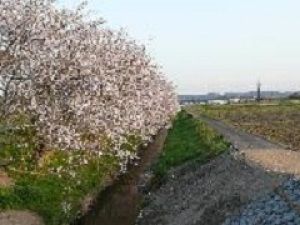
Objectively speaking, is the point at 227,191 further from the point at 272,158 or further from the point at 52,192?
the point at 52,192

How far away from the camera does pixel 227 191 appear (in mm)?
30406

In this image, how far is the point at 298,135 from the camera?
215 ft

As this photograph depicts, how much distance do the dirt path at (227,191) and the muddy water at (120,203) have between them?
889 mm

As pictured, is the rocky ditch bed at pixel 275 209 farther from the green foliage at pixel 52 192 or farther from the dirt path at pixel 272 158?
the green foliage at pixel 52 192

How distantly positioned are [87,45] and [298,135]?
151 ft

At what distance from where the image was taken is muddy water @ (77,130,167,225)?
109 ft

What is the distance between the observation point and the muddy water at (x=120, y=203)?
33.4 m

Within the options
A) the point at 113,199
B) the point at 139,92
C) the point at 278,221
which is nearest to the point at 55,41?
the point at 278,221

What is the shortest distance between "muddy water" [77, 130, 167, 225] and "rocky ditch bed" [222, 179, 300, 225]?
9.80 m

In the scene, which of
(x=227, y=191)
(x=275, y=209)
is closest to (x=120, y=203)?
(x=227, y=191)

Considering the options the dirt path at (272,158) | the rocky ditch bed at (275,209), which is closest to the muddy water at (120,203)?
the dirt path at (272,158)

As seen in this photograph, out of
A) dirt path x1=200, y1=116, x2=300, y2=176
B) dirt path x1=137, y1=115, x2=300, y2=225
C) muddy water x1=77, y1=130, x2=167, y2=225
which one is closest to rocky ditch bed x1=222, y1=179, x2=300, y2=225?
dirt path x1=137, y1=115, x2=300, y2=225

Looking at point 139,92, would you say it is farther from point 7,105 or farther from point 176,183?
point 7,105

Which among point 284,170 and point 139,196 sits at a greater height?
point 284,170
